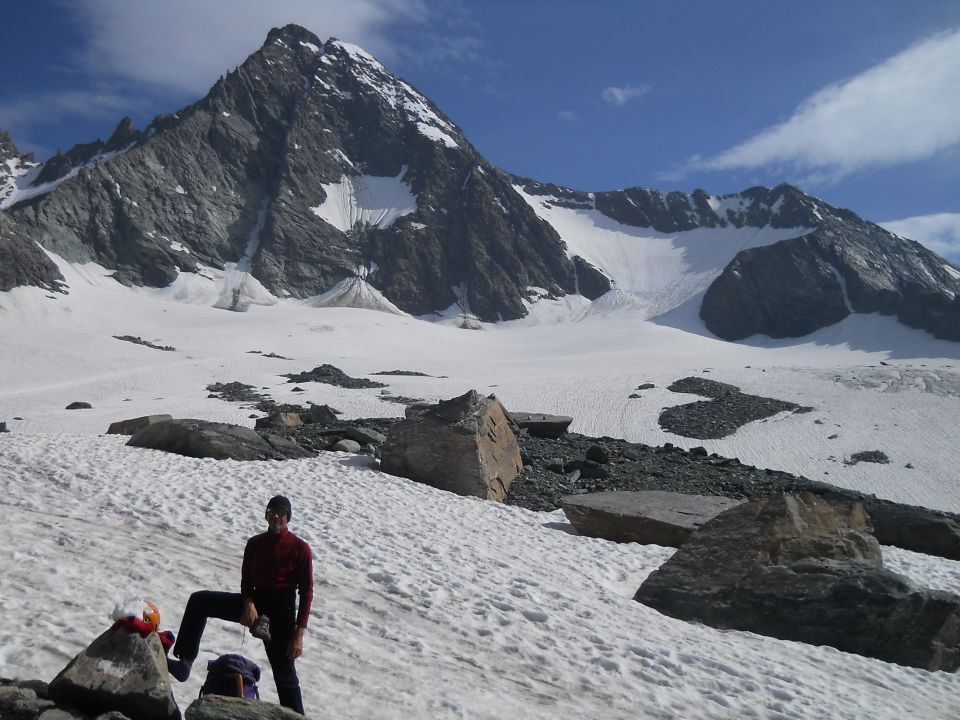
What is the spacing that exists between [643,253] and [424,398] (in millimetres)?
128520

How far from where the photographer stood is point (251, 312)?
107 metres

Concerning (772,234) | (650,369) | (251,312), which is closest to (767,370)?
(650,369)

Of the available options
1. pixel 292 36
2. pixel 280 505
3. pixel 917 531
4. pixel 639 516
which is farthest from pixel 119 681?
pixel 292 36

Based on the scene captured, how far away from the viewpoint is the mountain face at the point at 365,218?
11531 cm

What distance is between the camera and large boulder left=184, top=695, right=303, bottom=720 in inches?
161

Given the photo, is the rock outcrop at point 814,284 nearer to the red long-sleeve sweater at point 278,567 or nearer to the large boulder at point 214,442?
the large boulder at point 214,442

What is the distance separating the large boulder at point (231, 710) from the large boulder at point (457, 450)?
10.8 meters

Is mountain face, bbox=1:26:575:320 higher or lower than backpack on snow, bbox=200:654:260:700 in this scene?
higher

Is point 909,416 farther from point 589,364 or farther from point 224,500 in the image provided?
point 224,500

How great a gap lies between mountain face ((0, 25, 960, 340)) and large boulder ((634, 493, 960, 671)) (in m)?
98.6

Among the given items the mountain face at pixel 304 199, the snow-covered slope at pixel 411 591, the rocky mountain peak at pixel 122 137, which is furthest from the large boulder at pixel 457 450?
the rocky mountain peak at pixel 122 137

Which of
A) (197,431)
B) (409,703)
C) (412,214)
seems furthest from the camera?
(412,214)

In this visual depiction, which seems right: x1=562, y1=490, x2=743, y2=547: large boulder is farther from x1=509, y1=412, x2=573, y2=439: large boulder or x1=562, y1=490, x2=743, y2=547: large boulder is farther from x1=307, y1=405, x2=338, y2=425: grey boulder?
x1=307, y1=405, x2=338, y2=425: grey boulder

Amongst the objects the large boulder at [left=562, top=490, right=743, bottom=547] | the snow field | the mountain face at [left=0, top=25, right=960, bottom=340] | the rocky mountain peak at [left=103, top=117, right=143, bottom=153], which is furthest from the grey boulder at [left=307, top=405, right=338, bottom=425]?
the rocky mountain peak at [left=103, top=117, right=143, bottom=153]
